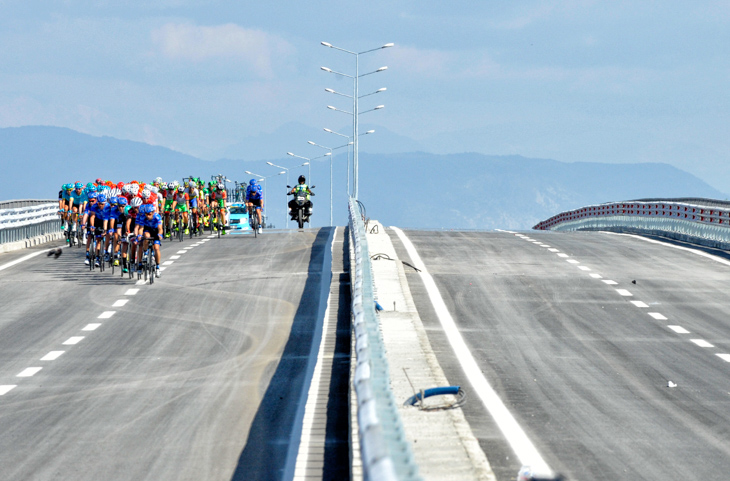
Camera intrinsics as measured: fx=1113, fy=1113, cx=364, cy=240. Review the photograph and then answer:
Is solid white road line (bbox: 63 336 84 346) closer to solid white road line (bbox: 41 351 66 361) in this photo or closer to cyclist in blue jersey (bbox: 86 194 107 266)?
solid white road line (bbox: 41 351 66 361)

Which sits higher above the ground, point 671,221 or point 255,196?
point 255,196

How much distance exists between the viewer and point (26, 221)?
33156 millimetres

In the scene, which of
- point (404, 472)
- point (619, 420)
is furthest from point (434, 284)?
point (404, 472)

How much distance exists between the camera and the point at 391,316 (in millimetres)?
15148

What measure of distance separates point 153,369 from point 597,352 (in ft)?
18.3

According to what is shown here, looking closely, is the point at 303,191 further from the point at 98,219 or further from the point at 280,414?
the point at 280,414

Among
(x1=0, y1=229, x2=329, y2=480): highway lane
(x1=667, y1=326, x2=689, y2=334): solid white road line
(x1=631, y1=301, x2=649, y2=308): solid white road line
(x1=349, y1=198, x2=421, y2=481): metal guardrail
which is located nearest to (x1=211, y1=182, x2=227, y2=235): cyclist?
(x1=0, y1=229, x2=329, y2=480): highway lane

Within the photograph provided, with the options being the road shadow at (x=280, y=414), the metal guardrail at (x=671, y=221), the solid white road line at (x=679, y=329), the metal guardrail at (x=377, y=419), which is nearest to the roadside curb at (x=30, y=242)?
the road shadow at (x=280, y=414)

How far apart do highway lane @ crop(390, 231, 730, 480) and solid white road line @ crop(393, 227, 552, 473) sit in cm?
9

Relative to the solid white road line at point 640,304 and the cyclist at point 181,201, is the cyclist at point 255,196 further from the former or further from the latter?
the solid white road line at point 640,304

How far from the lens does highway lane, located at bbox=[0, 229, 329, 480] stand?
9.12m

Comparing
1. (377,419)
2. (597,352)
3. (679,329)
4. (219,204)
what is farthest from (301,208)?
(377,419)

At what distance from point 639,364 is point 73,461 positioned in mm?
7228

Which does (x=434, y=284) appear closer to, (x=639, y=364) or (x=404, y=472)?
(x=639, y=364)
